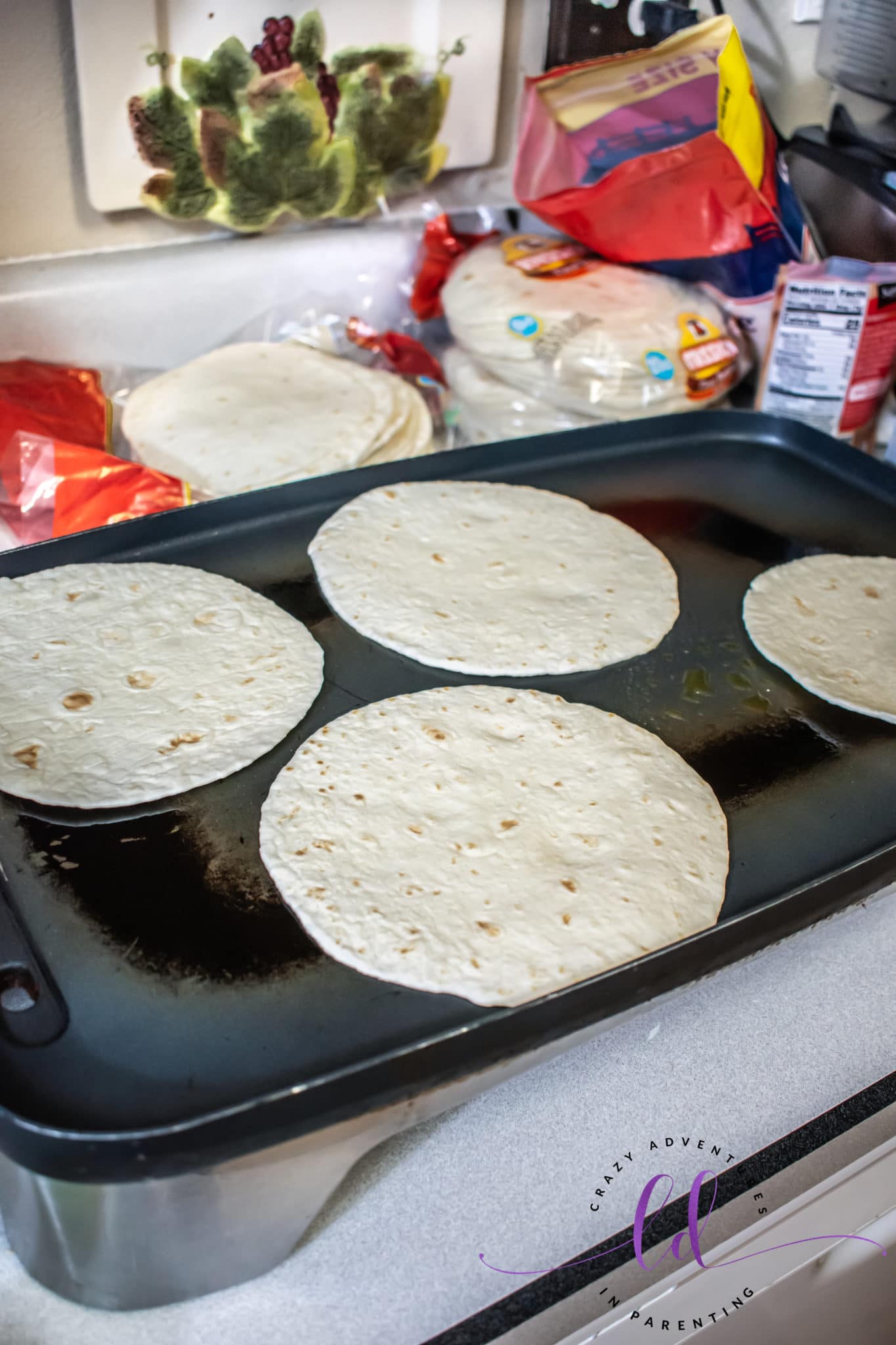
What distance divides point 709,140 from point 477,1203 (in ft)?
4.84

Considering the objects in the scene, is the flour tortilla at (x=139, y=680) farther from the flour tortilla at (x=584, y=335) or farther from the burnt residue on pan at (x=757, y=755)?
the flour tortilla at (x=584, y=335)

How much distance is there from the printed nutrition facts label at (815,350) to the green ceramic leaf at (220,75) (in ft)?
2.83

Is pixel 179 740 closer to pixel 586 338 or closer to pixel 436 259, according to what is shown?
pixel 586 338

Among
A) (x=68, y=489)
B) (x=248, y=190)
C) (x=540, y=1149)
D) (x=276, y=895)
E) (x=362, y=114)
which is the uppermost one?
(x=362, y=114)

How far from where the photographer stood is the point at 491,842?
0.99m

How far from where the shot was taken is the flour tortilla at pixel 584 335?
1.56m

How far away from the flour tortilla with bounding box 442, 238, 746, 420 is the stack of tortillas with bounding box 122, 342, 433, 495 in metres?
0.16

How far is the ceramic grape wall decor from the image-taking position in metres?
1.53

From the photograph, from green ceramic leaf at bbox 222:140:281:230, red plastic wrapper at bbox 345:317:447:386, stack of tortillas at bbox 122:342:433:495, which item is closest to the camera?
stack of tortillas at bbox 122:342:433:495

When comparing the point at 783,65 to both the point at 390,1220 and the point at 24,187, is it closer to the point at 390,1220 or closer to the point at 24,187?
the point at 24,187

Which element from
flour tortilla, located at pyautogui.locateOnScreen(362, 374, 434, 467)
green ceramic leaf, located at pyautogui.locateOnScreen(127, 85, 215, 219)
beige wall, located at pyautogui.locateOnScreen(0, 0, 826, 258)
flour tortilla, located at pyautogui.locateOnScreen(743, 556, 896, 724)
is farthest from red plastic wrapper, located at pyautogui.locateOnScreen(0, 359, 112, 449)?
flour tortilla, located at pyautogui.locateOnScreen(743, 556, 896, 724)

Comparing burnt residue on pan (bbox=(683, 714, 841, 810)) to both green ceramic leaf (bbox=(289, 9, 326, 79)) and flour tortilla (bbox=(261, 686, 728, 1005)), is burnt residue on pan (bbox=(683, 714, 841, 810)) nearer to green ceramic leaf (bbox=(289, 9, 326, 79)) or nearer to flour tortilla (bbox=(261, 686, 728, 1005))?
flour tortilla (bbox=(261, 686, 728, 1005))

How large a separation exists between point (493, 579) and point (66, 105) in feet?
2.95

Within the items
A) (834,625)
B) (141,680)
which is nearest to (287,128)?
(141,680)
